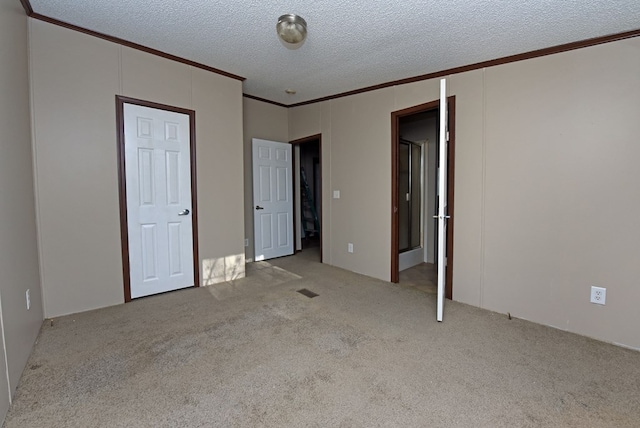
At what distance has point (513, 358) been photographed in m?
2.07

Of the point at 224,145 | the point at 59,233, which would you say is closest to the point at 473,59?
the point at 224,145

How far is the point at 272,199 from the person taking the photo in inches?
192

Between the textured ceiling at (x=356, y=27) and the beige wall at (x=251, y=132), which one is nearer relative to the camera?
the textured ceiling at (x=356, y=27)

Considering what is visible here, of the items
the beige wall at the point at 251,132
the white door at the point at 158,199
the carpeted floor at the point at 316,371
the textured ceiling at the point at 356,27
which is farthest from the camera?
the beige wall at the point at 251,132

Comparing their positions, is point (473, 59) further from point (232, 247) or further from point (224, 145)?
point (232, 247)

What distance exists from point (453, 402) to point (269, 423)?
0.99 meters

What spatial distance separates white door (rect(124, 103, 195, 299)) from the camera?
302 cm

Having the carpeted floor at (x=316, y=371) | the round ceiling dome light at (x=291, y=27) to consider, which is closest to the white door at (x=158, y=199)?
the carpeted floor at (x=316, y=371)

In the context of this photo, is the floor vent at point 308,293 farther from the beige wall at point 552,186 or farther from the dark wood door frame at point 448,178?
the beige wall at point 552,186

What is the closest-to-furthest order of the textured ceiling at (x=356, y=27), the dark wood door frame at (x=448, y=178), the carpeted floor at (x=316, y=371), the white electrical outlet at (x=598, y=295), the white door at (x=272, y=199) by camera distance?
1. the carpeted floor at (x=316, y=371)
2. the textured ceiling at (x=356, y=27)
3. the white electrical outlet at (x=598, y=295)
4. the dark wood door frame at (x=448, y=178)
5. the white door at (x=272, y=199)

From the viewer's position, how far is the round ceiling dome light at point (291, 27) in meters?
2.25

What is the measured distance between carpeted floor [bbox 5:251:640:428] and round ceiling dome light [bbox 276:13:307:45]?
2.35 meters

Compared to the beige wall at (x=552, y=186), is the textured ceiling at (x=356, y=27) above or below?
above

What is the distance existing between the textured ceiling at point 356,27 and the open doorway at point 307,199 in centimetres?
197
